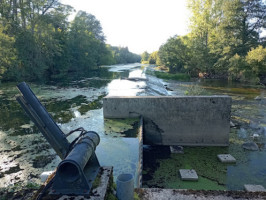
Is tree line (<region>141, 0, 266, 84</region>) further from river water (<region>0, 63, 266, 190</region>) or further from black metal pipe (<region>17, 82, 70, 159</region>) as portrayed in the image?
black metal pipe (<region>17, 82, 70, 159</region>)

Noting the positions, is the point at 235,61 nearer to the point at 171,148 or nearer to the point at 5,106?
the point at 171,148

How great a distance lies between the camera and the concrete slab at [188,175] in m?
5.14

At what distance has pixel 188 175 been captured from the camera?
17.1 ft

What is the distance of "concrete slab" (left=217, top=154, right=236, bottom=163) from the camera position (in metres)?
6.10

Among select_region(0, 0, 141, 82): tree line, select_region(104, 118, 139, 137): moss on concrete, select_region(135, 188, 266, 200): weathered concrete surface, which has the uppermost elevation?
select_region(0, 0, 141, 82): tree line

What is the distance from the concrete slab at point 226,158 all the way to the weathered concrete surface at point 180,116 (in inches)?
39.0

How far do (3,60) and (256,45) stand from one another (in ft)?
88.7

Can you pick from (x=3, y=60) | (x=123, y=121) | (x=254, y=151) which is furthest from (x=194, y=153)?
(x=3, y=60)

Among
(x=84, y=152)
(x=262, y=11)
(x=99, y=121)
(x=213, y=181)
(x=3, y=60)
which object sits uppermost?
(x=262, y=11)

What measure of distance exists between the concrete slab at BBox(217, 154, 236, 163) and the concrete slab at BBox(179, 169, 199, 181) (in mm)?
1340

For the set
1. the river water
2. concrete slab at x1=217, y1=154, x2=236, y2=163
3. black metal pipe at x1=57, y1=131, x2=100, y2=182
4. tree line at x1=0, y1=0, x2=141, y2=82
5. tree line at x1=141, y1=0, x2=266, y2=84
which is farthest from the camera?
tree line at x1=141, y1=0, x2=266, y2=84

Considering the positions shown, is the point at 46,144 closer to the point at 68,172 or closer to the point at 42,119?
the point at 42,119

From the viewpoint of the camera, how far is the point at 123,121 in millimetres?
7262

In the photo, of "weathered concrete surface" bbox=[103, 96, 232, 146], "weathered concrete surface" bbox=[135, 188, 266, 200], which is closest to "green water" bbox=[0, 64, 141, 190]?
"weathered concrete surface" bbox=[103, 96, 232, 146]
